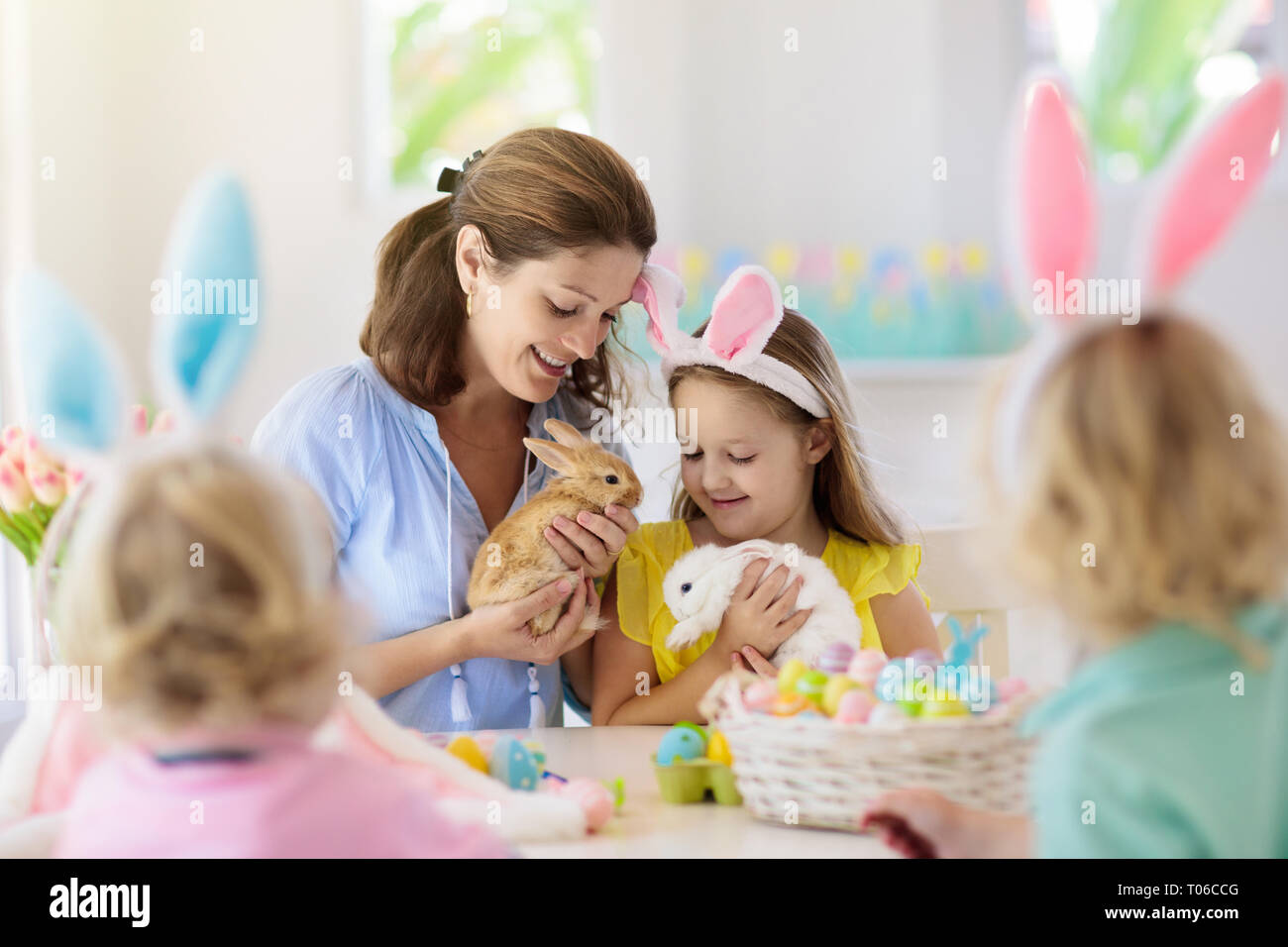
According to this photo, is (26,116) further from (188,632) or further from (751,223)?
(188,632)

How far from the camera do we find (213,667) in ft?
2.20

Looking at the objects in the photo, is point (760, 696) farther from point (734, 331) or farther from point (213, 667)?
point (734, 331)

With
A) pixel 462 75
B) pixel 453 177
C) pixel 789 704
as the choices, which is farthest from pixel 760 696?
pixel 462 75

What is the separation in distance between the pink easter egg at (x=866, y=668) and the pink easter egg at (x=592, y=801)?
0.25 meters

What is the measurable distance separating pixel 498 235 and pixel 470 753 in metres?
0.80

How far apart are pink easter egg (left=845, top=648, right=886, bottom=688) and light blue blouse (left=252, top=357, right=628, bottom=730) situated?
2.29 ft

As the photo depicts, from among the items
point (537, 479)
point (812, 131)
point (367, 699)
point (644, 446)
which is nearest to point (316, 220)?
point (644, 446)

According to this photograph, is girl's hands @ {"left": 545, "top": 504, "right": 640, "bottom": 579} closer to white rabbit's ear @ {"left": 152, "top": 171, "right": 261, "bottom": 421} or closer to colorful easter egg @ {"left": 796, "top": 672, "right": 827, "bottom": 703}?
colorful easter egg @ {"left": 796, "top": 672, "right": 827, "bottom": 703}

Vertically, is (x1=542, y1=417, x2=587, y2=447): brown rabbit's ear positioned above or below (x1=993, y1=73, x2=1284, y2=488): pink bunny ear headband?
below

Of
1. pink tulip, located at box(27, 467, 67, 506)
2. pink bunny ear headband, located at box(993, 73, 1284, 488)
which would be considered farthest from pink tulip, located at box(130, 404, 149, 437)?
pink bunny ear headband, located at box(993, 73, 1284, 488)

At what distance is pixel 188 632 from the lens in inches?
26.7

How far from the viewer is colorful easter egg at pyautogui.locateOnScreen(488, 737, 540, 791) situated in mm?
1062

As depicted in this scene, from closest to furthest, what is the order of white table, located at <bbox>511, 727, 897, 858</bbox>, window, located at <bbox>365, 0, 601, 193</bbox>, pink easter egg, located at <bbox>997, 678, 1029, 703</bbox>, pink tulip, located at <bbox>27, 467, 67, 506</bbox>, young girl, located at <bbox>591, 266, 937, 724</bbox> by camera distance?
1. white table, located at <bbox>511, 727, 897, 858</bbox>
2. pink easter egg, located at <bbox>997, 678, 1029, 703</bbox>
3. pink tulip, located at <bbox>27, 467, 67, 506</bbox>
4. young girl, located at <bbox>591, 266, 937, 724</bbox>
5. window, located at <bbox>365, 0, 601, 193</bbox>

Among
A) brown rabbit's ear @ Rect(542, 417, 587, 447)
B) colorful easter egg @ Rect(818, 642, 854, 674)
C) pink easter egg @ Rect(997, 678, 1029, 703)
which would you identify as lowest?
pink easter egg @ Rect(997, 678, 1029, 703)
